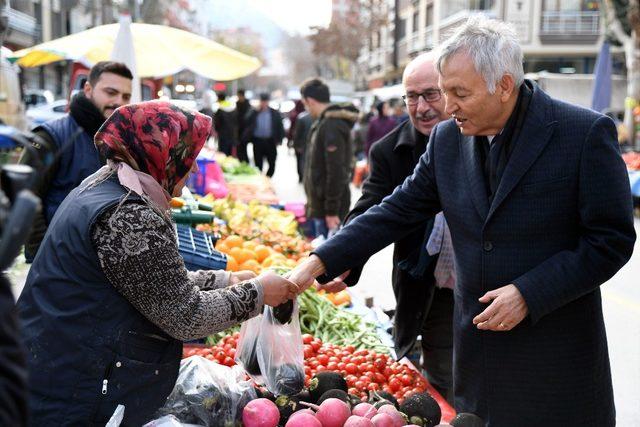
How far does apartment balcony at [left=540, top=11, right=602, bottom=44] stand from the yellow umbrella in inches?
1343

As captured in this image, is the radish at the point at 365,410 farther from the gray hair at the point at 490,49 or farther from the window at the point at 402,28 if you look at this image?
the window at the point at 402,28

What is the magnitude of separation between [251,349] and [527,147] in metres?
1.38

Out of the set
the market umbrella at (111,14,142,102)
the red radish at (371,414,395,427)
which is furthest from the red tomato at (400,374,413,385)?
the market umbrella at (111,14,142,102)

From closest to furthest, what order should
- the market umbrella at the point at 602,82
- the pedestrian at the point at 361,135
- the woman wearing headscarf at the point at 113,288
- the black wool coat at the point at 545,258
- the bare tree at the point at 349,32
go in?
the woman wearing headscarf at the point at 113,288
the black wool coat at the point at 545,258
the market umbrella at the point at 602,82
the pedestrian at the point at 361,135
the bare tree at the point at 349,32

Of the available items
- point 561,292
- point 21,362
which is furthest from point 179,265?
point 561,292

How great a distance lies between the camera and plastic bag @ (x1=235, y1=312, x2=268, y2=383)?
309 centimetres

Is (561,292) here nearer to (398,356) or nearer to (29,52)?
(398,356)

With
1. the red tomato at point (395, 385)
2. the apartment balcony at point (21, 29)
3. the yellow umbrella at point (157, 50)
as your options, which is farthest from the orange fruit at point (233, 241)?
the apartment balcony at point (21, 29)

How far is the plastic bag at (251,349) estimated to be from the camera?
3.09 metres

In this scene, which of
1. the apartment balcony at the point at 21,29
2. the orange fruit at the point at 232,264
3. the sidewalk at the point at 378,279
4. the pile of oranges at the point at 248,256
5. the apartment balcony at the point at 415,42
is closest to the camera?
the orange fruit at the point at 232,264

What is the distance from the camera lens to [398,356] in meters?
3.78

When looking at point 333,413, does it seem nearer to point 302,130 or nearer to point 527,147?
point 527,147

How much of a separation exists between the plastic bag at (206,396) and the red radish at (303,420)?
9.5 inches

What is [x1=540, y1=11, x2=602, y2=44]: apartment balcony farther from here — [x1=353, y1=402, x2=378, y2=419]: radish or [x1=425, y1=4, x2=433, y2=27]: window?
[x1=353, y1=402, x2=378, y2=419]: radish
